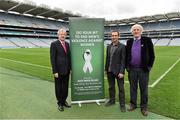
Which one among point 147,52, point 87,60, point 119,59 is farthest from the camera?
point 87,60

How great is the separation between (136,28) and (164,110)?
6.45 feet

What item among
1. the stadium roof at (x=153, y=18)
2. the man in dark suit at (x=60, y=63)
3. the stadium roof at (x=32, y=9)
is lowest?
the man in dark suit at (x=60, y=63)

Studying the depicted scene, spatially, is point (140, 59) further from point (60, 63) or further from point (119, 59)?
point (60, 63)

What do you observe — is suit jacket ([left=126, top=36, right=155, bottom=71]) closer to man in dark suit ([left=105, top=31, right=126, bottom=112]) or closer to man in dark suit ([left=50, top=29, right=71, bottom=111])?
man in dark suit ([left=105, top=31, right=126, bottom=112])

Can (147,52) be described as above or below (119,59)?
above

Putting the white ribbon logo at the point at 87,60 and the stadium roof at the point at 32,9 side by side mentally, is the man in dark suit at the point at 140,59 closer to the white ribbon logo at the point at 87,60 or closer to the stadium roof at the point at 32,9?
the white ribbon logo at the point at 87,60

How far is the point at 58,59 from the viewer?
5.69 metres

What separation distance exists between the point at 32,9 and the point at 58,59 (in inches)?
2561

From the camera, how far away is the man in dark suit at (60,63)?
5.66 meters

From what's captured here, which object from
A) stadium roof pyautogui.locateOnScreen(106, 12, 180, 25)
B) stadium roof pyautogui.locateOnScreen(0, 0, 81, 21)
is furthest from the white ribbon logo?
stadium roof pyautogui.locateOnScreen(106, 12, 180, 25)

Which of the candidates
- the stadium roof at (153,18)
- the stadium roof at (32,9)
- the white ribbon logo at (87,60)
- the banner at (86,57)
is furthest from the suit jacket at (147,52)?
the stadium roof at (153,18)

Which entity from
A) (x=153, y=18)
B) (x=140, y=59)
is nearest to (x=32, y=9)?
(x=153, y=18)

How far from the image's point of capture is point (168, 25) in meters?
78.8

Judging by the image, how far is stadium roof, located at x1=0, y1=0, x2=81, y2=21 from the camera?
60.7 metres
